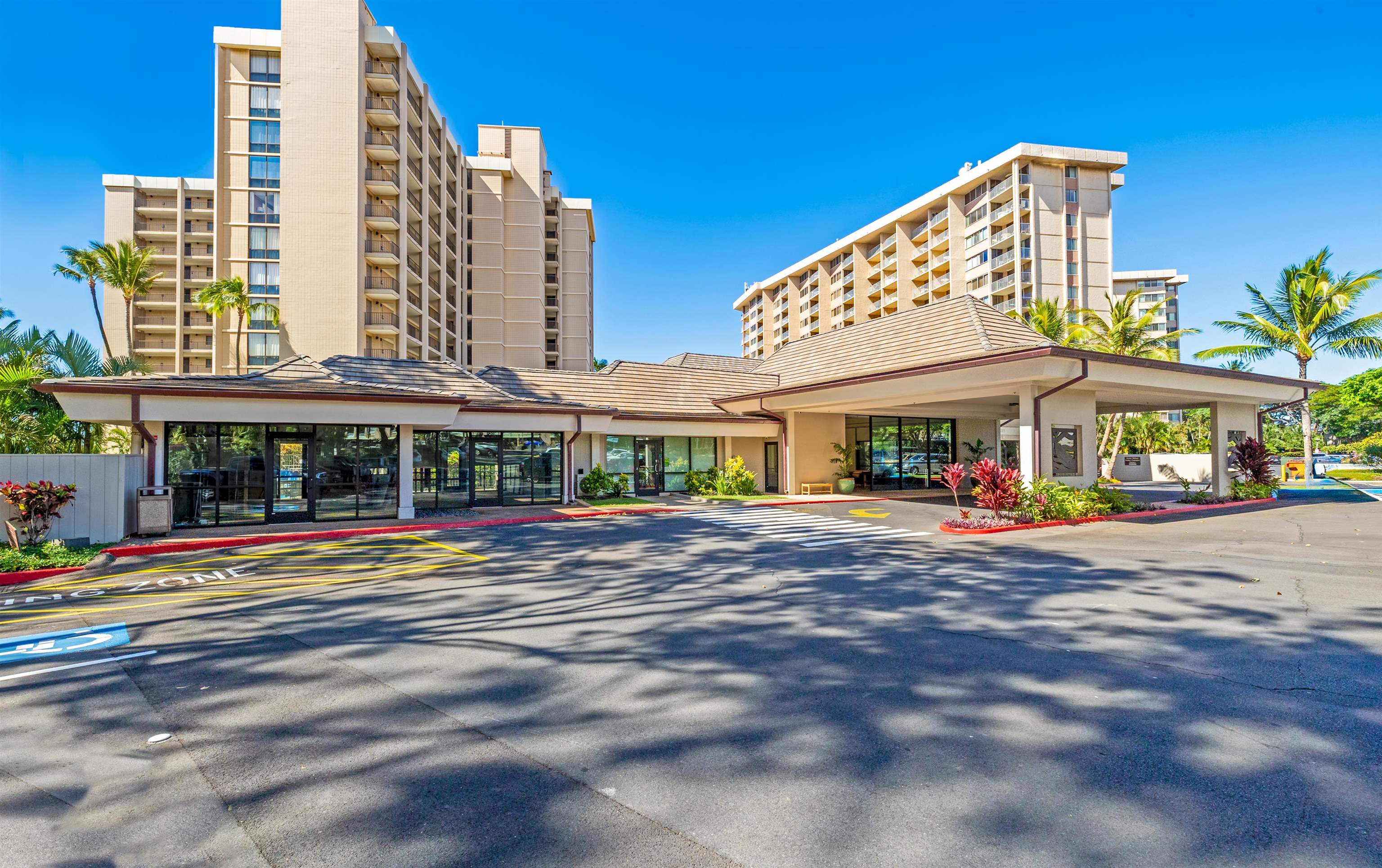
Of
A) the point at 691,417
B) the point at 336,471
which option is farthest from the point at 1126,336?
the point at 336,471

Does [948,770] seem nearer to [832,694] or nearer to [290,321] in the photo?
[832,694]

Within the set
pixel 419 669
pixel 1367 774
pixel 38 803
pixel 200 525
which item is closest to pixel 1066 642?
pixel 1367 774

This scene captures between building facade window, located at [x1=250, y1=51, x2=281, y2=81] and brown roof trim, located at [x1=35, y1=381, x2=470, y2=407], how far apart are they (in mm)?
37137

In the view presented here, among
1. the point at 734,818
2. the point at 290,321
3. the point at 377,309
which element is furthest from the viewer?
the point at 377,309

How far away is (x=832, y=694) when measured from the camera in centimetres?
505

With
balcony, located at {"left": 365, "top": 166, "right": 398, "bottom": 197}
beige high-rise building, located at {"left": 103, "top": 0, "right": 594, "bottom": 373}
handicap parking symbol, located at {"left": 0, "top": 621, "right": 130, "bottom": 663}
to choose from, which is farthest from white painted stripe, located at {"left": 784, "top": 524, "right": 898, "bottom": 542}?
balcony, located at {"left": 365, "top": 166, "right": 398, "bottom": 197}

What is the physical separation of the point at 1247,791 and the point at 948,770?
156 cm

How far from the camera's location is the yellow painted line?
18.6 m

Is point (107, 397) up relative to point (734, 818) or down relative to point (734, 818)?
up

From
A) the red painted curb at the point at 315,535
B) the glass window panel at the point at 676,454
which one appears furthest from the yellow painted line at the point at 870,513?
the glass window panel at the point at 676,454

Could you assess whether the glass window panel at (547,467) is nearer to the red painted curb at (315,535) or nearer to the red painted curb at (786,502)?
the red painted curb at (315,535)

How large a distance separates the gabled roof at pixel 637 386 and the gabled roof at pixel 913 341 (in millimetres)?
1591

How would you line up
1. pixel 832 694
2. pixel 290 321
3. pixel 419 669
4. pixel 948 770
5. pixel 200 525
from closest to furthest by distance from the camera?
1. pixel 948 770
2. pixel 832 694
3. pixel 419 669
4. pixel 200 525
5. pixel 290 321

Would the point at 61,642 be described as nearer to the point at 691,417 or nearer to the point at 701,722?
the point at 701,722
